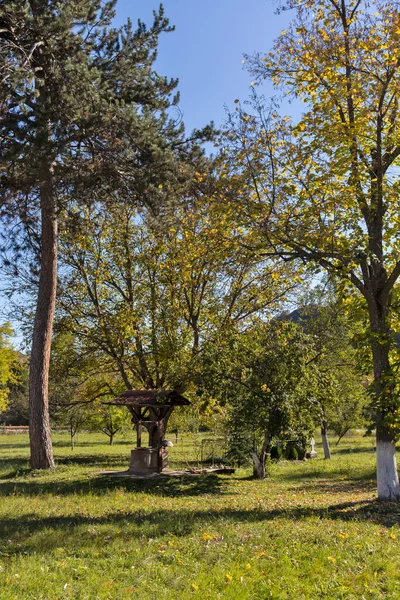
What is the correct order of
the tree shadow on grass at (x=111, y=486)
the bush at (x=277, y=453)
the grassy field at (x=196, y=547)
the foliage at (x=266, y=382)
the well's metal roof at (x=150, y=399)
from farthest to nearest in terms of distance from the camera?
the bush at (x=277, y=453) → the well's metal roof at (x=150, y=399) → the foliage at (x=266, y=382) → the tree shadow on grass at (x=111, y=486) → the grassy field at (x=196, y=547)

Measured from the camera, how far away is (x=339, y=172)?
9.00m

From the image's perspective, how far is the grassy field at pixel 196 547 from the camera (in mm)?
4613

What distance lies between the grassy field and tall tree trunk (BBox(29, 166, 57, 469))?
410 cm

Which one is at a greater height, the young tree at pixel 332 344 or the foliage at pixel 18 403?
the young tree at pixel 332 344

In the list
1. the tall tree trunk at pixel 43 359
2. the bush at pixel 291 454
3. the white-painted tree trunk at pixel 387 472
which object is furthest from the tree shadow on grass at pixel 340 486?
the bush at pixel 291 454

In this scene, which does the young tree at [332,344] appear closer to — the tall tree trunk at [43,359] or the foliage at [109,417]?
the tall tree trunk at [43,359]

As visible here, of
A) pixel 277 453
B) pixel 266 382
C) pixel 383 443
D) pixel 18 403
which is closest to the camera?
pixel 383 443

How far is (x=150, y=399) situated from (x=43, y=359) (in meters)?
3.45

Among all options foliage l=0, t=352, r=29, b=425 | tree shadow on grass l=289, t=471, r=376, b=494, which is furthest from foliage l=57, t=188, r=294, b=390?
foliage l=0, t=352, r=29, b=425

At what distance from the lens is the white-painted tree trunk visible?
29.9 feet

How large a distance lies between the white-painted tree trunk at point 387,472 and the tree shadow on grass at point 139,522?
32 cm

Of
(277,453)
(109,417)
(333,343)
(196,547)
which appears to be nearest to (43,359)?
(196,547)

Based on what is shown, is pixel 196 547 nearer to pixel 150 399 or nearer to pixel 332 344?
pixel 150 399

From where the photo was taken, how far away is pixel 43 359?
1466 centimetres
